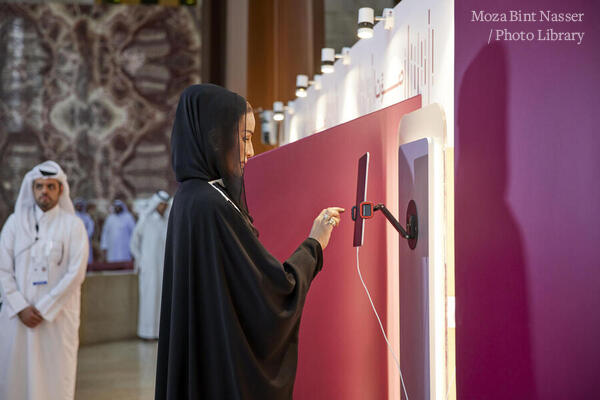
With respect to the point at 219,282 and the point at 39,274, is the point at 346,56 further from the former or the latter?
the point at 219,282

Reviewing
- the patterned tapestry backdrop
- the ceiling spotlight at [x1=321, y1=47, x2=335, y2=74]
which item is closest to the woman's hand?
the ceiling spotlight at [x1=321, y1=47, x2=335, y2=74]

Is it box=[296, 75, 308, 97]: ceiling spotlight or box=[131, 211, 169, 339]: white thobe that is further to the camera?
box=[131, 211, 169, 339]: white thobe

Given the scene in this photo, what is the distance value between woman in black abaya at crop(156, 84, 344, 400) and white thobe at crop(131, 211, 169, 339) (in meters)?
5.38

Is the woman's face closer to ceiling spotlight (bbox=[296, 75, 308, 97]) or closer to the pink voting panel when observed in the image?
the pink voting panel

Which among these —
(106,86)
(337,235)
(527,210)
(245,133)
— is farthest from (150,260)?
(106,86)

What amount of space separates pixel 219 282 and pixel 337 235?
1.05 metres

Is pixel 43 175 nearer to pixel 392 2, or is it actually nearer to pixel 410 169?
pixel 410 169

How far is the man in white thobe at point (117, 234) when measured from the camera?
1113cm

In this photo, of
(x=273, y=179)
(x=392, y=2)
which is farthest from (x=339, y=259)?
(x=392, y=2)

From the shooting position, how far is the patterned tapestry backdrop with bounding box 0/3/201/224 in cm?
1198

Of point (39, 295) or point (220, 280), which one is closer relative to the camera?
point (220, 280)

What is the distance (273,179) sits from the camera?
2996mm

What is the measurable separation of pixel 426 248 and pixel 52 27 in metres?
12.1

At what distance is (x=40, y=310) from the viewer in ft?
12.6
